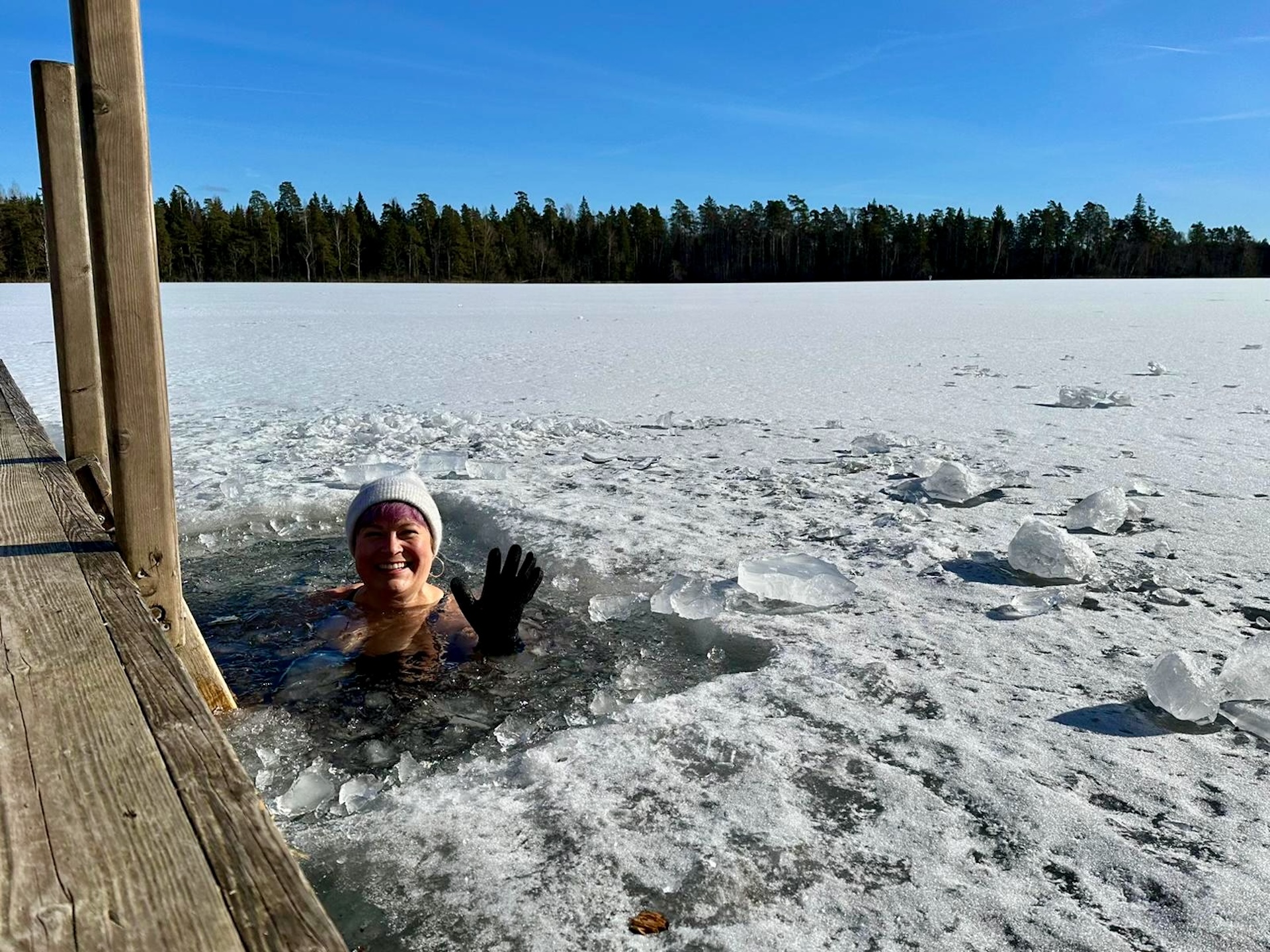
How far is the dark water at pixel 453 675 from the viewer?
8.27 ft

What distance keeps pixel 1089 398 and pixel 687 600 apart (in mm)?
5144

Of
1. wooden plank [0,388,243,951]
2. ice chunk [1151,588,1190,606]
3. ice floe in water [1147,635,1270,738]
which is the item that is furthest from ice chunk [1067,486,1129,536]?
wooden plank [0,388,243,951]

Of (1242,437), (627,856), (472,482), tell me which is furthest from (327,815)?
(1242,437)

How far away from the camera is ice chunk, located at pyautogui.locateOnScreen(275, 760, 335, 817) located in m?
2.07

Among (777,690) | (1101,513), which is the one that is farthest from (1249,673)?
(1101,513)

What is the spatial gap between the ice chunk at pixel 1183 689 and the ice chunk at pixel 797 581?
1099 millimetres

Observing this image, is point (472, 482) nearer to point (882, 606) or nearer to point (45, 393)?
point (882, 606)

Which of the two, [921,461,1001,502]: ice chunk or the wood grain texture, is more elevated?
the wood grain texture

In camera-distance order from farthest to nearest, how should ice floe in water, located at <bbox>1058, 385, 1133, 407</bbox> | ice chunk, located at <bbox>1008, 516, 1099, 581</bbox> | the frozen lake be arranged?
ice floe in water, located at <bbox>1058, 385, 1133, 407</bbox> → ice chunk, located at <bbox>1008, 516, 1099, 581</bbox> → the frozen lake

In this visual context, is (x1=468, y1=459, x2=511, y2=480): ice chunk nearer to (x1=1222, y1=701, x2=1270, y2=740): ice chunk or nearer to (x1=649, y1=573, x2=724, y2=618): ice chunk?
(x1=649, y1=573, x2=724, y2=618): ice chunk

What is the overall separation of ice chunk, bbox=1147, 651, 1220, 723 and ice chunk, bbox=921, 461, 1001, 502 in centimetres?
214

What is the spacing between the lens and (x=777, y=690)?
8.36ft

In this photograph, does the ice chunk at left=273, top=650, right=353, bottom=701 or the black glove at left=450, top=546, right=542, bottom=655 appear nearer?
the ice chunk at left=273, top=650, right=353, bottom=701

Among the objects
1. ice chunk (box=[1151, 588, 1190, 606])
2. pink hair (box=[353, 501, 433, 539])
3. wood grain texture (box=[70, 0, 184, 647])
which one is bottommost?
ice chunk (box=[1151, 588, 1190, 606])
